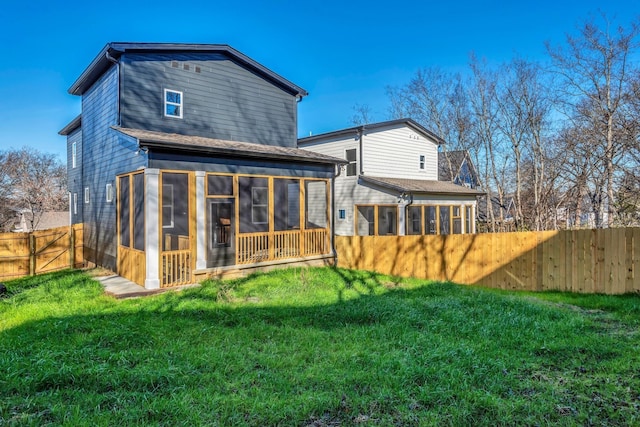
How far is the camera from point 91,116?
13.2 metres

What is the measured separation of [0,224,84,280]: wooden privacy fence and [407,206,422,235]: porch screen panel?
12.9 meters

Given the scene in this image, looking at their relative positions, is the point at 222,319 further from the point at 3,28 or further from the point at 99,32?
the point at 3,28

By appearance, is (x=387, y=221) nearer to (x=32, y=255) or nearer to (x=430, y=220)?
(x=430, y=220)

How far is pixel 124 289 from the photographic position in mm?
8664

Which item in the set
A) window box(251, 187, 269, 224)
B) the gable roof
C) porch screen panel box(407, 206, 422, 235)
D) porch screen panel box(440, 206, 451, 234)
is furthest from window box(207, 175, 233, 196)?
porch screen panel box(440, 206, 451, 234)

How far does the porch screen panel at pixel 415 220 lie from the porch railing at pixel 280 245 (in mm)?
6047

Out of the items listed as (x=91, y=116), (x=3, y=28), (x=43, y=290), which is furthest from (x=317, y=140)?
(x=3, y=28)

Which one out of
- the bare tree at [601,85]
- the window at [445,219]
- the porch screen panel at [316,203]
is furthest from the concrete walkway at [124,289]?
the bare tree at [601,85]

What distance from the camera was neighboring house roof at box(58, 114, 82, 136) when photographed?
1484 centimetres

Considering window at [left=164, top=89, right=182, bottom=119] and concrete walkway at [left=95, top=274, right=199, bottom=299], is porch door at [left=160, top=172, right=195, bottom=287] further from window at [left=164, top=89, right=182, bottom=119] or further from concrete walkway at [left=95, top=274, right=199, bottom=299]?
window at [left=164, top=89, right=182, bottom=119]

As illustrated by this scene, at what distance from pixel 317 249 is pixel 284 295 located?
4.28 meters

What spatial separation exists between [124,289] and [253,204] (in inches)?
234

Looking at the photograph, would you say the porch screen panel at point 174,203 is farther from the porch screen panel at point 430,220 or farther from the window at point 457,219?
the window at point 457,219

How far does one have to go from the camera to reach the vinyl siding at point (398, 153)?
17580mm
